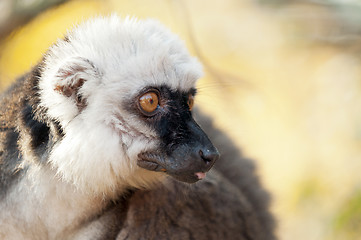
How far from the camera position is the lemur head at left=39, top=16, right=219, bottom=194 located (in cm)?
288

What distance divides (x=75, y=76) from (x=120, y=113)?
0.39 meters

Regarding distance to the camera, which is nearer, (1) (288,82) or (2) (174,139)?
(2) (174,139)

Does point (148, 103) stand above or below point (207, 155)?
above

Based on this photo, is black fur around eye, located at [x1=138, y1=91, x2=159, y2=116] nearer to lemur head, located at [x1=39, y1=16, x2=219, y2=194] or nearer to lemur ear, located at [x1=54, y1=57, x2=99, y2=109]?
lemur head, located at [x1=39, y1=16, x2=219, y2=194]

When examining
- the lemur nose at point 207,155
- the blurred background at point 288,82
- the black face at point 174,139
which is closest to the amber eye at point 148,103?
Answer: the black face at point 174,139

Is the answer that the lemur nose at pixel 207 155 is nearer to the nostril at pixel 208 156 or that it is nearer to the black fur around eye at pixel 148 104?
the nostril at pixel 208 156

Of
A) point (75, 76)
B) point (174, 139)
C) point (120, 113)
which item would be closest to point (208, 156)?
point (174, 139)

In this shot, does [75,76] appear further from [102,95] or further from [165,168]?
[165,168]

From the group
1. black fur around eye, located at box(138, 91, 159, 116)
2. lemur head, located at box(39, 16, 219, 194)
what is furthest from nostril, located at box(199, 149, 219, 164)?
black fur around eye, located at box(138, 91, 159, 116)

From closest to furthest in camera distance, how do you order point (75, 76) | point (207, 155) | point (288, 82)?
1. point (207, 155)
2. point (75, 76)
3. point (288, 82)

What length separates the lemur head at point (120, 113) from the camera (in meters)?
2.88

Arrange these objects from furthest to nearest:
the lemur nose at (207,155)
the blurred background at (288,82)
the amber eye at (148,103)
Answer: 1. the blurred background at (288,82)
2. the amber eye at (148,103)
3. the lemur nose at (207,155)

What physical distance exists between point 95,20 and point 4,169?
131cm

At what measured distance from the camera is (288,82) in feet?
29.5
